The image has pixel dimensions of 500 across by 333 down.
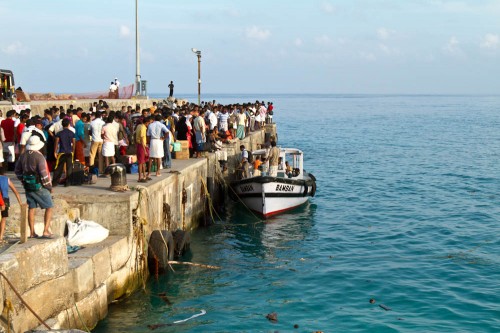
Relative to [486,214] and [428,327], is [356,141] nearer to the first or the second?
[486,214]

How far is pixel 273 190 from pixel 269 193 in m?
0.21

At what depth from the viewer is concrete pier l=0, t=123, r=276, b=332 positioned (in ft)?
28.9

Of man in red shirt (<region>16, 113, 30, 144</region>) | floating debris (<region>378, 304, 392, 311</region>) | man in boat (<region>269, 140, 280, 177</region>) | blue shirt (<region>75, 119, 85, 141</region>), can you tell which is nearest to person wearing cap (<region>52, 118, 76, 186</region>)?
blue shirt (<region>75, 119, 85, 141</region>)

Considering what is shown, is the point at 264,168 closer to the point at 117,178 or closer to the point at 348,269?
the point at 348,269

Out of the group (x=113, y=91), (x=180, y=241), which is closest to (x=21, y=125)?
(x=180, y=241)

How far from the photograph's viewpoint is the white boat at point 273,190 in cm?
2186

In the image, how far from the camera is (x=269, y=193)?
22.0m

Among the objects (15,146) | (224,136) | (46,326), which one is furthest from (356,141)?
(46,326)

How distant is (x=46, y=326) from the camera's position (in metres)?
9.03

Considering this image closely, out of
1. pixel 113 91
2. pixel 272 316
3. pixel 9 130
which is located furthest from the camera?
pixel 113 91

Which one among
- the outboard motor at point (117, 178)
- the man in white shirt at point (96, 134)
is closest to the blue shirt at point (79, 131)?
the man in white shirt at point (96, 134)

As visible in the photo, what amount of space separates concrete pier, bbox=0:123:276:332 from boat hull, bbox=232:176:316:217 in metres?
3.56

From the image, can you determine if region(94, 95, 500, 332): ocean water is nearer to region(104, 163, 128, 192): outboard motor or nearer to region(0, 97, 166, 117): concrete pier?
region(104, 163, 128, 192): outboard motor

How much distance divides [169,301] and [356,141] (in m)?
48.9
